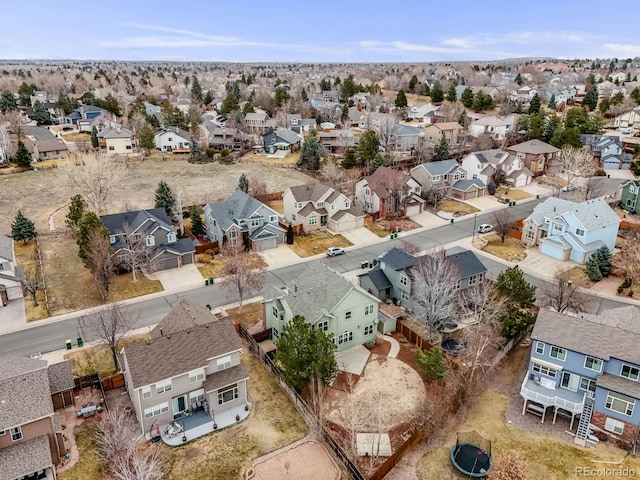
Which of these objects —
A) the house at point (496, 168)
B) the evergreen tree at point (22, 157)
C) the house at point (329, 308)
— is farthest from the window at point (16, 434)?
the evergreen tree at point (22, 157)

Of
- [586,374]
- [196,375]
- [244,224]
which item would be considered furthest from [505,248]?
[196,375]

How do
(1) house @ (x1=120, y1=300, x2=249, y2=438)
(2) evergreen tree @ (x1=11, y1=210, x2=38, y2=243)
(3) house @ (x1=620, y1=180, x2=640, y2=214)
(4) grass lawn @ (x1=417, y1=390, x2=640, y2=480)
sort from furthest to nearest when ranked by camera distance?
(3) house @ (x1=620, y1=180, x2=640, y2=214)
(2) evergreen tree @ (x1=11, y1=210, x2=38, y2=243)
(1) house @ (x1=120, y1=300, x2=249, y2=438)
(4) grass lawn @ (x1=417, y1=390, x2=640, y2=480)

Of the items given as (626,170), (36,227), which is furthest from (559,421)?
(626,170)

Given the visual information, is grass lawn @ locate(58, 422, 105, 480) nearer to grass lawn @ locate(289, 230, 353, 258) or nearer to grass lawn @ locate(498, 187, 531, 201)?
grass lawn @ locate(289, 230, 353, 258)

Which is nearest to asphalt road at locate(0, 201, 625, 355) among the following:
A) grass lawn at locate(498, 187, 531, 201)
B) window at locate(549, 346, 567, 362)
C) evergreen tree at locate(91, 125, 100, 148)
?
window at locate(549, 346, 567, 362)

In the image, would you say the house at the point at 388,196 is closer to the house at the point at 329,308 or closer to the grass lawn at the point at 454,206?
the grass lawn at the point at 454,206

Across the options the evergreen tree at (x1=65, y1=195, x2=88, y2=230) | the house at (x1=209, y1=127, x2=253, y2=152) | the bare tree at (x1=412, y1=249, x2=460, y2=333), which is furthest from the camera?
the house at (x1=209, y1=127, x2=253, y2=152)

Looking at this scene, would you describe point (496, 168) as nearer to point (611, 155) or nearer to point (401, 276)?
point (611, 155)
